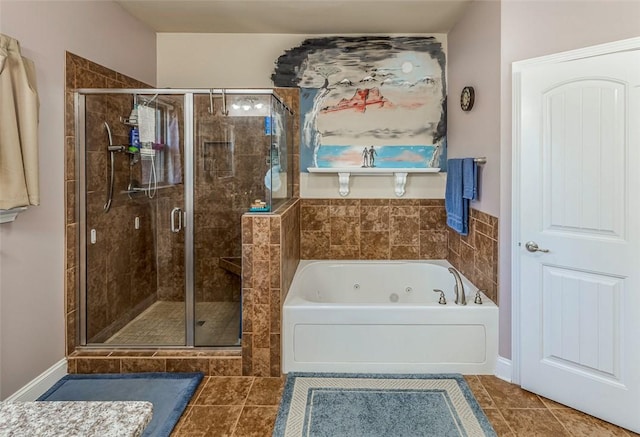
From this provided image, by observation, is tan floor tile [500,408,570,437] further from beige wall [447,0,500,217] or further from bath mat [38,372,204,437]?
bath mat [38,372,204,437]

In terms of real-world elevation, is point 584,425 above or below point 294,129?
below

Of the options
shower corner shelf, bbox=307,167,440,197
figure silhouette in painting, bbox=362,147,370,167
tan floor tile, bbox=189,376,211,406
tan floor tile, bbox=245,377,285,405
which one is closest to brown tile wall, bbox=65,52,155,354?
tan floor tile, bbox=189,376,211,406

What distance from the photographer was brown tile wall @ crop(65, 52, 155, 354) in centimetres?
249

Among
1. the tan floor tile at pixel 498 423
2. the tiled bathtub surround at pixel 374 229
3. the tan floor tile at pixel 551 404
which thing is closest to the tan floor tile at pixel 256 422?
the tan floor tile at pixel 498 423

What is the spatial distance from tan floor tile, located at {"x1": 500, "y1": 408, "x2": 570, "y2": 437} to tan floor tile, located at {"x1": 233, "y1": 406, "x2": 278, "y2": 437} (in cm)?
127

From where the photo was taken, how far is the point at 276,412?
6.94ft

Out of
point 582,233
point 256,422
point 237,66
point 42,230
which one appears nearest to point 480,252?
point 582,233

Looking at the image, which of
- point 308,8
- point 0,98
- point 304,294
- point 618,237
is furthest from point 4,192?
point 618,237

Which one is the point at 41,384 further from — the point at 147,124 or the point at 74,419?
the point at 74,419

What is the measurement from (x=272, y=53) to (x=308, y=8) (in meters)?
0.67

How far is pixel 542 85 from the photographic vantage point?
7.16ft

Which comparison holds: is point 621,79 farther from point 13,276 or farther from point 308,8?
point 13,276

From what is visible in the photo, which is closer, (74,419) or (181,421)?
(74,419)

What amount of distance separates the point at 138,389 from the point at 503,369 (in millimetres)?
2298
